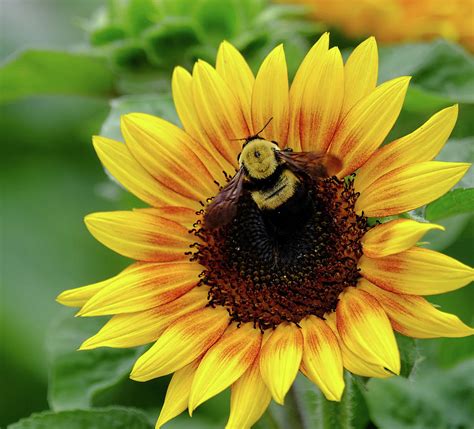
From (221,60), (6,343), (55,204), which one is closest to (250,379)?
(221,60)

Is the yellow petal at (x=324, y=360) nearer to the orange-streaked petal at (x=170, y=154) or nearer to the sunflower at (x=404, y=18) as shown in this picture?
the orange-streaked petal at (x=170, y=154)

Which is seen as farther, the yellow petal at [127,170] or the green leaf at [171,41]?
the green leaf at [171,41]

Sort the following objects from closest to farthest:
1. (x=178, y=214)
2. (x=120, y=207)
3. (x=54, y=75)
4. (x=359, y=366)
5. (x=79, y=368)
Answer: (x=359, y=366)
(x=178, y=214)
(x=79, y=368)
(x=54, y=75)
(x=120, y=207)

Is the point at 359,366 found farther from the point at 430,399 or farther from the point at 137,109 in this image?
the point at 137,109

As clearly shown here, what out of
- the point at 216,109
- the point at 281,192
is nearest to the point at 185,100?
the point at 216,109

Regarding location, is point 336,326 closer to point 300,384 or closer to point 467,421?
point 300,384

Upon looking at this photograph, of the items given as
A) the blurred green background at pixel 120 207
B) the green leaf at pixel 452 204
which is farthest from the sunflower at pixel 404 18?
the green leaf at pixel 452 204
